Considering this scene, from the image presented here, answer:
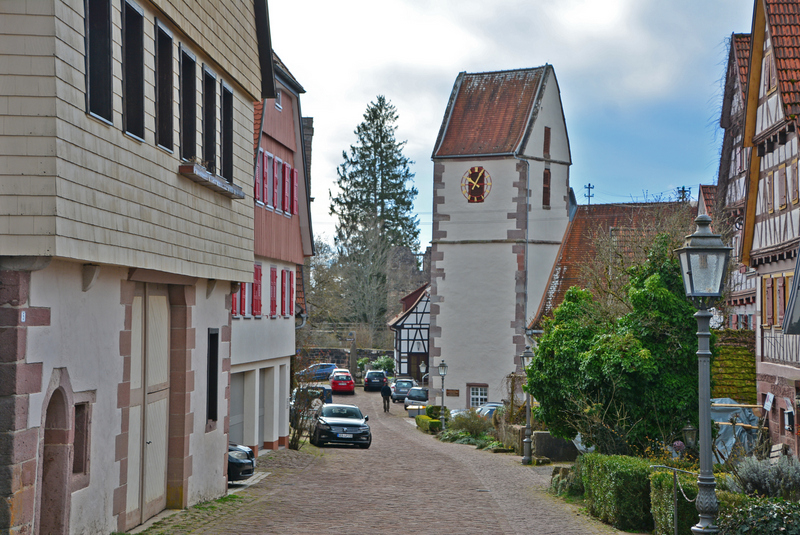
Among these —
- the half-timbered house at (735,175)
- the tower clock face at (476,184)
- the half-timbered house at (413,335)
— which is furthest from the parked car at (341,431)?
the half-timbered house at (413,335)

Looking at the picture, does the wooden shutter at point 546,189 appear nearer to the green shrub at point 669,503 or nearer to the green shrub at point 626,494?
the green shrub at point 626,494

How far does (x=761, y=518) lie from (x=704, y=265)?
123 inches

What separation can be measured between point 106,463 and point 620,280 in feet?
55.1

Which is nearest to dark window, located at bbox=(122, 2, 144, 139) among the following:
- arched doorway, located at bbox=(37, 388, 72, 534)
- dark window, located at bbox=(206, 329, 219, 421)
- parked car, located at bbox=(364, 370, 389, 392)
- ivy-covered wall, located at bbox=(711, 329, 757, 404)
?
arched doorway, located at bbox=(37, 388, 72, 534)

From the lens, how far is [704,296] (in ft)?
30.1

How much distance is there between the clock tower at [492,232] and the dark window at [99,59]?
105ft

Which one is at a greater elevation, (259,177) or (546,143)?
(546,143)

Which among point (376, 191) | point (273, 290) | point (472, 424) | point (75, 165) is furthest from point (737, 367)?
point (376, 191)

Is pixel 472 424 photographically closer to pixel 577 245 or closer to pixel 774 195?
pixel 577 245

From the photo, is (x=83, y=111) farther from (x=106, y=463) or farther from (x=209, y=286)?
(x=209, y=286)

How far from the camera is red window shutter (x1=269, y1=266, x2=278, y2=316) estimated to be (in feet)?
79.4

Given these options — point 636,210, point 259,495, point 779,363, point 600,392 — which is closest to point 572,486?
point 600,392

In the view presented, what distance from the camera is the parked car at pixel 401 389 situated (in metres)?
56.0

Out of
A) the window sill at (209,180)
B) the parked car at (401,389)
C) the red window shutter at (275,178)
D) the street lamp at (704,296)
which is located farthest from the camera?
the parked car at (401,389)
